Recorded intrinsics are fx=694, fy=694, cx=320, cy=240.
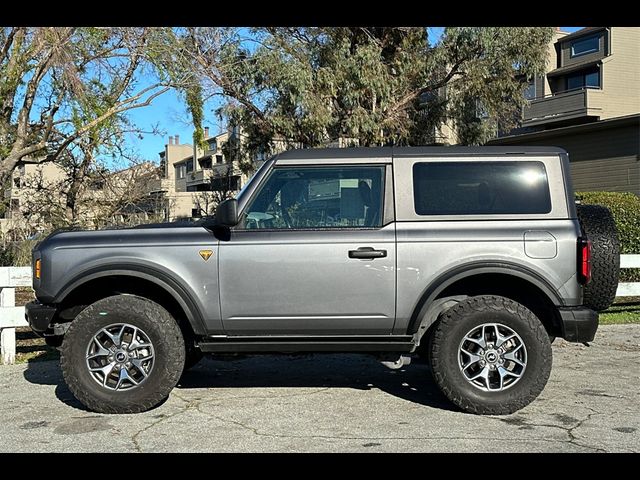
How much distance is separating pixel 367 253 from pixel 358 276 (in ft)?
0.63

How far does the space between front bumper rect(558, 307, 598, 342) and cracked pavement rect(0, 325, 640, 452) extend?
2.05 feet

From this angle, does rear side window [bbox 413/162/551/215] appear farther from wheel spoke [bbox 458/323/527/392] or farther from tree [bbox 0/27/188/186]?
tree [bbox 0/27/188/186]

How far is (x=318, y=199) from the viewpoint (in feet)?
18.5

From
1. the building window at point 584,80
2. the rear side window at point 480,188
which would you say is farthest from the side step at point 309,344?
the building window at point 584,80

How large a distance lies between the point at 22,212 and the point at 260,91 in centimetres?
609

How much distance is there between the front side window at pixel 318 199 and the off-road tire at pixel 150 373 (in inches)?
41.9

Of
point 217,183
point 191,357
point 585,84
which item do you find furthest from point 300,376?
point 585,84

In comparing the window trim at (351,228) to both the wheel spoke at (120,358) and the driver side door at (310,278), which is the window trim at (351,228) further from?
the wheel spoke at (120,358)

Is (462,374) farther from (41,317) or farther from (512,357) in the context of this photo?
(41,317)

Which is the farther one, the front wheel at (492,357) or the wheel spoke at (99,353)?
the wheel spoke at (99,353)

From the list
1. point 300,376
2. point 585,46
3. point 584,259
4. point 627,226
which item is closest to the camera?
point 584,259

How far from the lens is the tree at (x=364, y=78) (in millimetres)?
16062

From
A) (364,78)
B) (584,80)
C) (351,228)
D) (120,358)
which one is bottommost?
(120,358)

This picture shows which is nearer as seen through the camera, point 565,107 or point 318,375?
point 318,375
